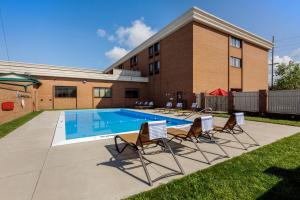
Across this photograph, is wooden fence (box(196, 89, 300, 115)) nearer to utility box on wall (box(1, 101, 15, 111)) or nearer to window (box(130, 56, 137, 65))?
utility box on wall (box(1, 101, 15, 111))

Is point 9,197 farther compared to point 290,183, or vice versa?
point 290,183

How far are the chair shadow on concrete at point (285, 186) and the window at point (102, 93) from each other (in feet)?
74.5

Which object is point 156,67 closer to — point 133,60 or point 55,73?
point 133,60

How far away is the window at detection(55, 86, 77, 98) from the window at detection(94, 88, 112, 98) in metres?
2.74

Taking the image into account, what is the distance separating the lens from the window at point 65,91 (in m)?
21.5

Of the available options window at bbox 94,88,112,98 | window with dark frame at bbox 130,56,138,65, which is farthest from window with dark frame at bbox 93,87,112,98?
window with dark frame at bbox 130,56,138,65

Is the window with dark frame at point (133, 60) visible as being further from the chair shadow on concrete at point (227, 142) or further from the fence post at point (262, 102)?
the chair shadow on concrete at point (227, 142)

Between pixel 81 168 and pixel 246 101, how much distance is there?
15.2 meters

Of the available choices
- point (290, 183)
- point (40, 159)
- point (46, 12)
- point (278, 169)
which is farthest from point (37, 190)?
point (46, 12)

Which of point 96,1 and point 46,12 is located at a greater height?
point 96,1

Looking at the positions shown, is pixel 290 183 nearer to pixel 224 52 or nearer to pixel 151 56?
pixel 224 52

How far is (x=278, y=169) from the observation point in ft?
12.0

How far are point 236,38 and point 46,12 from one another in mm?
22672

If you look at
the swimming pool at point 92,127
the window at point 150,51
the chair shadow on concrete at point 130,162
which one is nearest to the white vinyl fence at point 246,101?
the swimming pool at point 92,127
